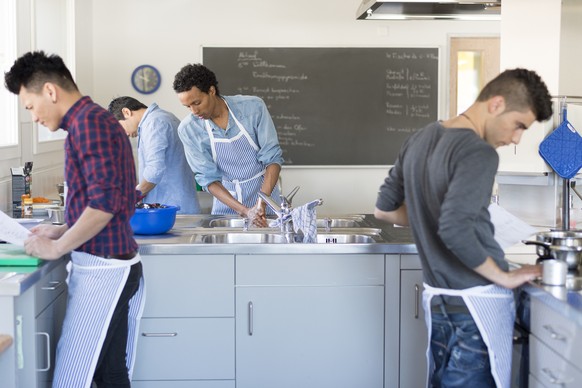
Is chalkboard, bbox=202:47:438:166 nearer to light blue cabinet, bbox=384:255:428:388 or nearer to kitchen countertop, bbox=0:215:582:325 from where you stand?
kitchen countertop, bbox=0:215:582:325

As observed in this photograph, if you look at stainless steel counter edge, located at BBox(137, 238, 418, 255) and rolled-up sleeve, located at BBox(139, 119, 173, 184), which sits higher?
rolled-up sleeve, located at BBox(139, 119, 173, 184)

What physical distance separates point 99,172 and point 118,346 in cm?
61

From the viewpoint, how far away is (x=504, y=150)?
3.27m

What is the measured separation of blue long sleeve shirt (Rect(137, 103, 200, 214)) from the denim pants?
143cm

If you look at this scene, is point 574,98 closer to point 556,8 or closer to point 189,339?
point 556,8

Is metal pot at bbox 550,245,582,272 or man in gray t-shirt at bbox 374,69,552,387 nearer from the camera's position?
man in gray t-shirt at bbox 374,69,552,387

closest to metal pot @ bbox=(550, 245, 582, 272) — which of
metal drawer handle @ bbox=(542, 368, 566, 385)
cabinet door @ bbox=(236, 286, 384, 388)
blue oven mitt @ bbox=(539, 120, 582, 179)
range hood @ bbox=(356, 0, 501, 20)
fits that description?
metal drawer handle @ bbox=(542, 368, 566, 385)

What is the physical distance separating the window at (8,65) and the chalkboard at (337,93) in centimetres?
205

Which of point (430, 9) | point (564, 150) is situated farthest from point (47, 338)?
point (430, 9)

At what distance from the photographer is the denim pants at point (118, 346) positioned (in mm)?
2445

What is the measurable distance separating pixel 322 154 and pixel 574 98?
3050 millimetres

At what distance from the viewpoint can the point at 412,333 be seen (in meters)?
2.92

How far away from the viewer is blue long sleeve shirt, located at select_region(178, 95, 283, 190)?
3.81m

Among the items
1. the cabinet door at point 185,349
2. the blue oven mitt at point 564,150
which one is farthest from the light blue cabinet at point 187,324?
the blue oven mitt at point 564,150
